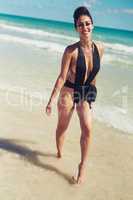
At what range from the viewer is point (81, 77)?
14.5 ft

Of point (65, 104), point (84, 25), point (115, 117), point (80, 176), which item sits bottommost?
point (115, 117)

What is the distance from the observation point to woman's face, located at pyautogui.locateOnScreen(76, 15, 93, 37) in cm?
426

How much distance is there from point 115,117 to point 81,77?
2.87 metres

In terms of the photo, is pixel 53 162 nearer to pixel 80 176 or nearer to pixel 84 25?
pixel 80 176

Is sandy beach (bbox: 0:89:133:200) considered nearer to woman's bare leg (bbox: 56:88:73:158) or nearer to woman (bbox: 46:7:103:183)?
woman (bbox: 46:7:103:183)

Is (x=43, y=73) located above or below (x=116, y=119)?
below

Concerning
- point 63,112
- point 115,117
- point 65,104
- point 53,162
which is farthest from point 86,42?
point 115,117

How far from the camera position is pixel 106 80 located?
1092 centimetres

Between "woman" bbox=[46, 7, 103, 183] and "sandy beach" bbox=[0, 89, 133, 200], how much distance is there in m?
0.26

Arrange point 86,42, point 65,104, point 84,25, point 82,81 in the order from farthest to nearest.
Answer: point 65,104 → point 82,81 → point 86,42 → point 84,25

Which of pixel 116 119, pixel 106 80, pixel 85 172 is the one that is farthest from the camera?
pixel 106 80

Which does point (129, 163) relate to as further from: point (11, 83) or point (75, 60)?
point (11, 83)

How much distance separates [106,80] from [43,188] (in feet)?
22.5

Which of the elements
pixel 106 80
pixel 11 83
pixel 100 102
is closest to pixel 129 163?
pixel 100 102
